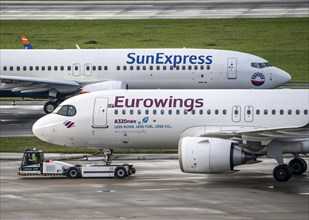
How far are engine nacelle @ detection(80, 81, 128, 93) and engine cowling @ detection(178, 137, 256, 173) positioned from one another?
23534 mm

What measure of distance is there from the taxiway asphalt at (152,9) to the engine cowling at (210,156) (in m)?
58.9

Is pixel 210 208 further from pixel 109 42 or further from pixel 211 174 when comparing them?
pixel 109 42

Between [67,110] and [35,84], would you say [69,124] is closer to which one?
[67,110]

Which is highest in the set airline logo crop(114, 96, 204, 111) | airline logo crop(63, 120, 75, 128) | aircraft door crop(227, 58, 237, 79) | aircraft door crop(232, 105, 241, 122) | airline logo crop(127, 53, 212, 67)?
airline logo crop(127, 53, 212, 67)

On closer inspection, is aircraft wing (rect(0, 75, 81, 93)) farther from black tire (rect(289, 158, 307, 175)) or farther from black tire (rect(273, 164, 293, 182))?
black tire (rect(273, 164, 293, 182))

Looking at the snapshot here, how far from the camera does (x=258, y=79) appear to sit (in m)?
63.7

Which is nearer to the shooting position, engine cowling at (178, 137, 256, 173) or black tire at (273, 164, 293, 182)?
engine cowling at (178, 137, 256, 173)

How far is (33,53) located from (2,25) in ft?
109

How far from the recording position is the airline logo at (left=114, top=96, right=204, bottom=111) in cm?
4291

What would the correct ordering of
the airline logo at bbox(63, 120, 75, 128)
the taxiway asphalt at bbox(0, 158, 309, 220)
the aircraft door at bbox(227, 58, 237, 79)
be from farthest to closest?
the aircraft door at bbox(227, 58, 237, 79), the airline logo at bbox(63, 120, 75, 128), the taxiway asphalt at bbox(0, 158, 309, 220)

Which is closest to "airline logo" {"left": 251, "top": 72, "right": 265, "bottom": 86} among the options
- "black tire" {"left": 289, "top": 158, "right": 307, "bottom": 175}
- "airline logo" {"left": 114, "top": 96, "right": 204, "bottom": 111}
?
"airline logo" {"left": 114, "top": 96, "right": 204, "bottom": 111}

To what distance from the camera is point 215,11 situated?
102812 millimetres

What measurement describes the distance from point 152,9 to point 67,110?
207ft

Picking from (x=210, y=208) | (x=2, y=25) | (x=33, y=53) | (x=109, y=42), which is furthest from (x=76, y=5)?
(x=210, y=208)
